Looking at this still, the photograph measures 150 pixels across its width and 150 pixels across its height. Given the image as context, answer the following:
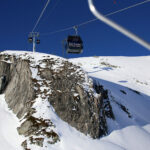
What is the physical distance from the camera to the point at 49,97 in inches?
434

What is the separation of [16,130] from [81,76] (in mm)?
5583

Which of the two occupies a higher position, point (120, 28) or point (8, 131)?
point (120, 28)

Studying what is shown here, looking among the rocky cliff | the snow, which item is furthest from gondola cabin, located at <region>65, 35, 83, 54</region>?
the snow

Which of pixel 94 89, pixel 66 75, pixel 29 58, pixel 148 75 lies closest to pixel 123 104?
pixel 94 89

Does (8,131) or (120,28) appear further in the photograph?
(8,131)

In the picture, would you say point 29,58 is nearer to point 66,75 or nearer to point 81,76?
point 66,75

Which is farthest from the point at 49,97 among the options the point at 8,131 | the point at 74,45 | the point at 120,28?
the point at 120,28

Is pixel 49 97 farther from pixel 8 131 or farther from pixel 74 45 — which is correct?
pixel 74 45

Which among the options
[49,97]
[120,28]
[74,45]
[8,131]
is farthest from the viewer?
[74,45]

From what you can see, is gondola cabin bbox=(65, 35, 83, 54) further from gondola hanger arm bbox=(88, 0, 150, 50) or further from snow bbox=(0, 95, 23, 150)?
gondola hanger arm bbox=(88, 0, 150, 50)

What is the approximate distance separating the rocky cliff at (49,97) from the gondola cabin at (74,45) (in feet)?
3.67

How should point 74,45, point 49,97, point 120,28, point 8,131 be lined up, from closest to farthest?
1. point 120,28
2. point 8,131
3. point 49,97
4. point 74,45

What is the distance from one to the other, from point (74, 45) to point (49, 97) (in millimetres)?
4772

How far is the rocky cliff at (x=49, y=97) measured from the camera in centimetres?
945
